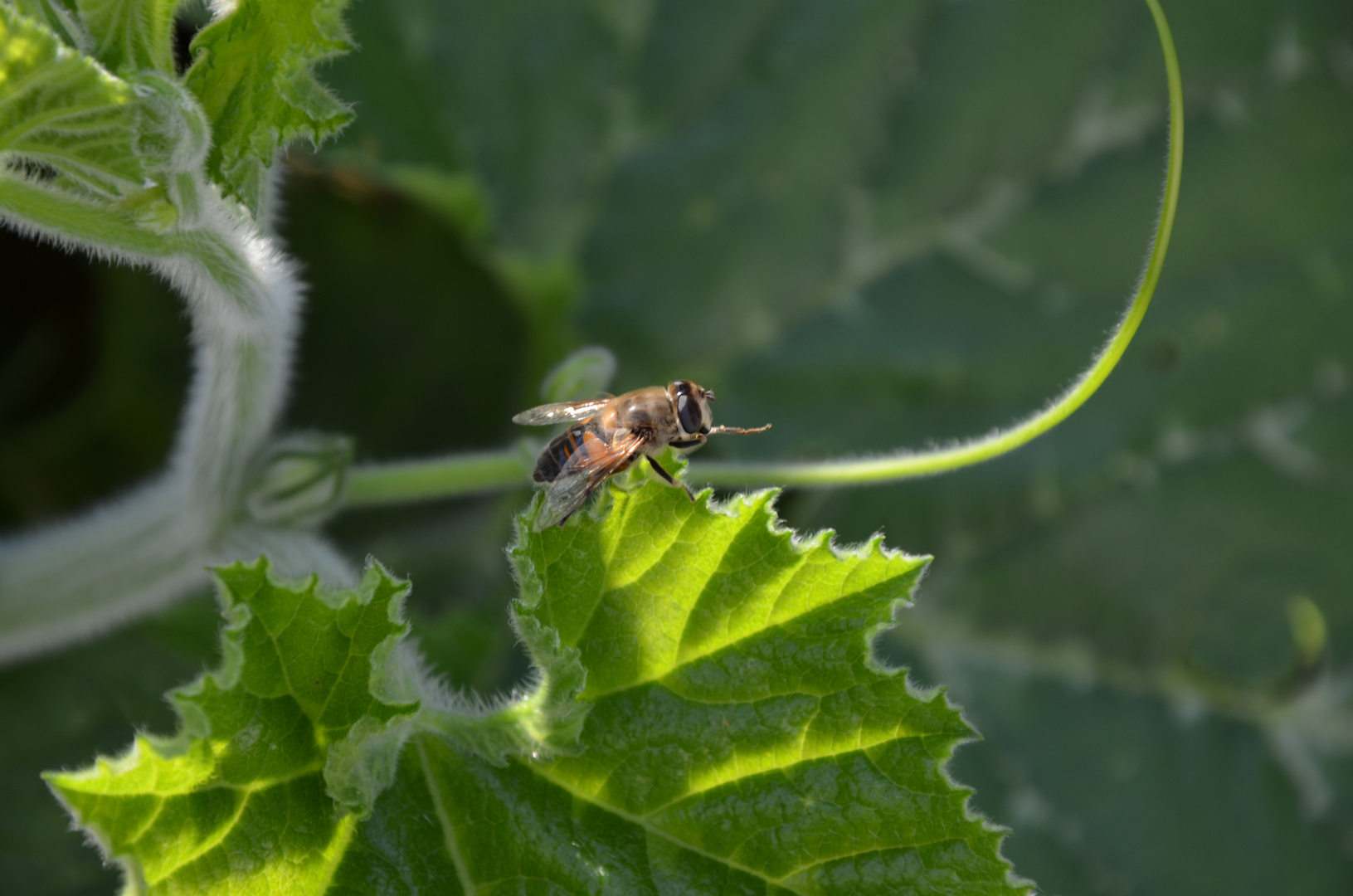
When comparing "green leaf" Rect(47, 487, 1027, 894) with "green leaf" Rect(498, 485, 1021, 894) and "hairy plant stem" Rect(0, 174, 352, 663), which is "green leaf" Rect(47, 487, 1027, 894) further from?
"hairy plant stem" Rect(0, 174, 352, 663)

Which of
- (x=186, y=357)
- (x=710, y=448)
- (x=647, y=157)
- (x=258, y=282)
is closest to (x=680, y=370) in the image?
(x=710, y=448)

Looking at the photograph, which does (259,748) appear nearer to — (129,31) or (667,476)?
(667,476)

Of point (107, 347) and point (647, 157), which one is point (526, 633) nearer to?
point (647, 157)

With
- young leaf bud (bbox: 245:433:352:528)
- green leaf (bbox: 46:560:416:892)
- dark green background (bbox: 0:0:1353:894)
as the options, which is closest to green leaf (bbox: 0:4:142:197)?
green leaf (bbox: 46:560:416:892)

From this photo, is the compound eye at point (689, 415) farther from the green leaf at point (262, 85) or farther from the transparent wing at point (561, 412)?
the green leaf at point (262, 85)

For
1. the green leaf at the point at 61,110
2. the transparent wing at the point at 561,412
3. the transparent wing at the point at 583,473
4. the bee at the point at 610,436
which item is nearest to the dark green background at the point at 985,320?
the transparent wing at the point at 561,412

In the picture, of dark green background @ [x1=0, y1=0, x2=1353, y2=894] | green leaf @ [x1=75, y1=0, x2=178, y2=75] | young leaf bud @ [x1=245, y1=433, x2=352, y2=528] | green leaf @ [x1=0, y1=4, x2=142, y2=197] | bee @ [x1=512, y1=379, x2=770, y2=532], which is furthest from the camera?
dark green background @ [x1=0, y1=0, x2=1353, y2=894]
